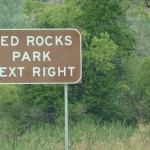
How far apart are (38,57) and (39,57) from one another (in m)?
0.02

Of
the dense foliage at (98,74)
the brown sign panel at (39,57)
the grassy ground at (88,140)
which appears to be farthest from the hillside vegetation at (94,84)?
the brown sign panel at (39,57)

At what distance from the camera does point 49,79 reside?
9.45 meters

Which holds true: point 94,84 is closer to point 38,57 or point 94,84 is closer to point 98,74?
point 98,74

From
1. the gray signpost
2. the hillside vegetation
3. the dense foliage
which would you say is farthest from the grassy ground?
the dense foliage

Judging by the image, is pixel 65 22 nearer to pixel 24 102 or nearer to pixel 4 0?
pixel 24 102

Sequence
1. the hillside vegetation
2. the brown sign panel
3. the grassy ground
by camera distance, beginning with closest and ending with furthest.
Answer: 1. the brown sign panel
2. the grassy ground
3. the hillside vegetation

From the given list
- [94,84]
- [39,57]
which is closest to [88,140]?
[39,57]

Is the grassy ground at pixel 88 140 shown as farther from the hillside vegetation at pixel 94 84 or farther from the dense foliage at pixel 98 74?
the dense foliage at pixel 98 74

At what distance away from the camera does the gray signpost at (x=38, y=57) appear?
30.9ft

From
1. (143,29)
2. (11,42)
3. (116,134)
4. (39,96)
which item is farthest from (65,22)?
(143,29)

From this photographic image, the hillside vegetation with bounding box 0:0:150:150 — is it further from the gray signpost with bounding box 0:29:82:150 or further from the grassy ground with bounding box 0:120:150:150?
the gray signpost with bounding box 0:29:82:150

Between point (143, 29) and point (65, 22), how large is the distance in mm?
15694

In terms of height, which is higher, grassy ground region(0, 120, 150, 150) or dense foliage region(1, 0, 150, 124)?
grassy ground region(0, 120, 150, 150)

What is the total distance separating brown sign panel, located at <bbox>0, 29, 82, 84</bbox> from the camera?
30.9 ft
